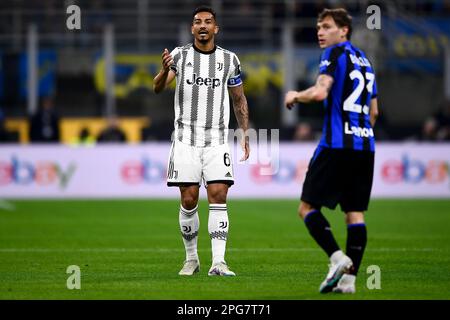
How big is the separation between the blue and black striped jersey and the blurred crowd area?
52.6 feet

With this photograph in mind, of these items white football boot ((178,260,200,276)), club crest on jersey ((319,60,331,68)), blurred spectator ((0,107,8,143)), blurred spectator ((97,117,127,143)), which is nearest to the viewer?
club crest on jersey ((319,60,331,68))

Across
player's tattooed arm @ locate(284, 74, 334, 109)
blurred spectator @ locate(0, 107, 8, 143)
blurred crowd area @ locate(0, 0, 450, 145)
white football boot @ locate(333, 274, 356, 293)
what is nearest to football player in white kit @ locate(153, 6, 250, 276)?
white football boot @ locate(333, 274, 356, 293)

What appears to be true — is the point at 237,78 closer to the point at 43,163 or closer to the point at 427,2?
the point at 43,163

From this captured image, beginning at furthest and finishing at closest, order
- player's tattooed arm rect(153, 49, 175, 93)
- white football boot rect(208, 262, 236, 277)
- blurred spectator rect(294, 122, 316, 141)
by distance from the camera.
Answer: blurred spectator rect(294, 122, 316, 141), white football boot rect(208, 262, 236, 277), player's tattooed arm rect(153, 49, 175, 93)

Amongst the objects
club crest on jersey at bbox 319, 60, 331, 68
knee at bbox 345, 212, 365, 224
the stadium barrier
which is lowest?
the stadium barrier

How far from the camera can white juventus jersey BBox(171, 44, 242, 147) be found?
9602 mm

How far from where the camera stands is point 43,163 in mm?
21453

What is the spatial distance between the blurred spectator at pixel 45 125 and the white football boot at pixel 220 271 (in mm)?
13491

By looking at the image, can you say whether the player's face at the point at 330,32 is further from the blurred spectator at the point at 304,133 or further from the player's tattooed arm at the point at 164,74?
the blurred spectator at the point at 304,133

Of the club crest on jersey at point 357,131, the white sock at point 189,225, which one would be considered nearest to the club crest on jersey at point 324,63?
the club crest on jersey at point 357,131

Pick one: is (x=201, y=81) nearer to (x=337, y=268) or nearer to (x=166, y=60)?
(x=166, y=60)

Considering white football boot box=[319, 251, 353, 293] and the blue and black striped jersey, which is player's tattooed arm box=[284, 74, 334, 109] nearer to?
the blue and black striped jersey
